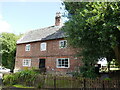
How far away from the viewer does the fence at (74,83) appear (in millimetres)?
6855

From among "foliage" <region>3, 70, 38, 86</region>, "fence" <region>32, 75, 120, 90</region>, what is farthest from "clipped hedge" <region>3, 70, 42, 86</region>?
"fence" <region>32, 75, 120, 90</region>

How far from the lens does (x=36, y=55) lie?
20.4m

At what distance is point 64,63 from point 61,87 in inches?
331

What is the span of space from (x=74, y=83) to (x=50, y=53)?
36.0ft

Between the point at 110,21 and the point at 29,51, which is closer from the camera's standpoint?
the point at 110,21

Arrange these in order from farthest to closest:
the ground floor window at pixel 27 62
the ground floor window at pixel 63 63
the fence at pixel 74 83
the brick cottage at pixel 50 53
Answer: the ground floor window at pixel 27 62 → the ground floor window at pixel 63 63 → the brick cottage at pixel 50 53 → the fence at pixel 74 83

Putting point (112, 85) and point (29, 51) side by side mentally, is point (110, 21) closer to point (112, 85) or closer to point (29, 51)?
point (112, 85)

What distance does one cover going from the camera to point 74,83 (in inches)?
315

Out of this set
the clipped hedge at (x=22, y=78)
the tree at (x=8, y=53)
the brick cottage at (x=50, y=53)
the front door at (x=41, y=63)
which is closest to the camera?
the clipped hedge at (x=22, y=78)

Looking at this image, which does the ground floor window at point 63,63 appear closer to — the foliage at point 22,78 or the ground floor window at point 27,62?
the ground floor window at point 27,62

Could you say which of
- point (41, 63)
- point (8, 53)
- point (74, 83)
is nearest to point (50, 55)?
point (41, 63)

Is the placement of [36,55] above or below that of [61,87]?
above

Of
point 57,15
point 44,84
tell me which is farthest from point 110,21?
point 57,15

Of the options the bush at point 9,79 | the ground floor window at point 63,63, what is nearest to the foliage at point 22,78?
the bush at point 9,79
